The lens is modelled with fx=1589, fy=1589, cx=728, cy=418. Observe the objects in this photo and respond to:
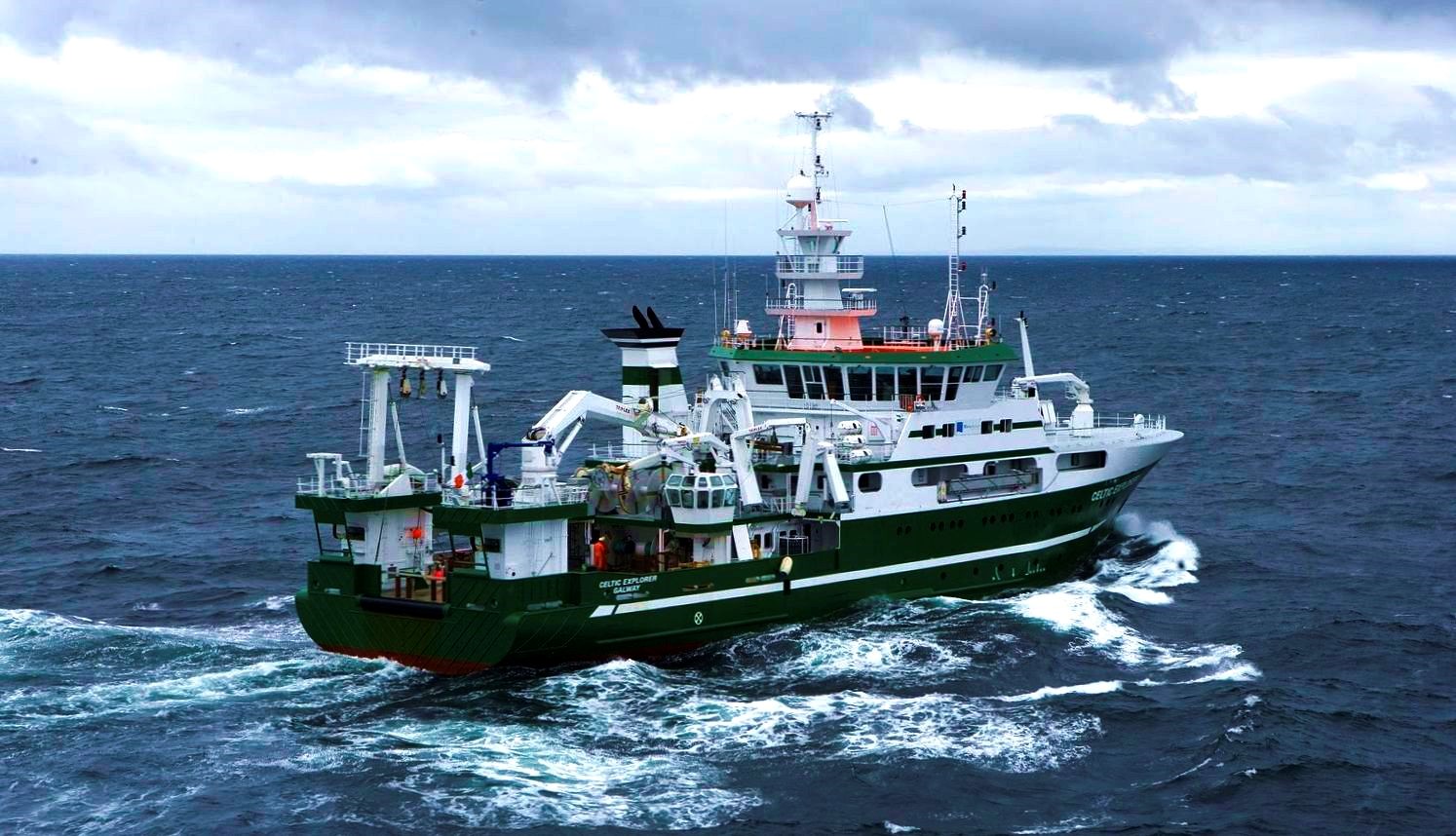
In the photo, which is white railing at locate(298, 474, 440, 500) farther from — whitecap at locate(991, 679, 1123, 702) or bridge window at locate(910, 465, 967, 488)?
whitecap at locate(991, 679, 1123, 702)

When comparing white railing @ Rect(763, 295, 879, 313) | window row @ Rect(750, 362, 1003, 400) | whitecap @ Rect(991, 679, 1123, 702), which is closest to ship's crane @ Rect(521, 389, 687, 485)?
window row @ Rect(750, 362, 1003, 400)

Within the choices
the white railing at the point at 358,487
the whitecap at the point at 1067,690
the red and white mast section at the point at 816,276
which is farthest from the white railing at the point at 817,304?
the whitecap at the point at 1067,690

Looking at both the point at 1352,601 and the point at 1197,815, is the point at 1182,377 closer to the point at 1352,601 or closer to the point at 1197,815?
the point at 1352,601

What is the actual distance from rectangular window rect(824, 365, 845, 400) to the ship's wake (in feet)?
18.1

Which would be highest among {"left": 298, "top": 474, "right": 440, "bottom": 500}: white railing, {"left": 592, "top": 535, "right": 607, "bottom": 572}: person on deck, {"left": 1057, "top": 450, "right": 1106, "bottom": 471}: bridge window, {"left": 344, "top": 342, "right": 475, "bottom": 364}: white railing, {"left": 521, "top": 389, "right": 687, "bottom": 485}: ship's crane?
{"left": 344, "top": 342, "right": 475, "bottom": 364}: white railing

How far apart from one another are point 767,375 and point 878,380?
291 centimetres

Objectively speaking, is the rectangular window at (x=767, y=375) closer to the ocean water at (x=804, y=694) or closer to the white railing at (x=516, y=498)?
the ocean water at (x=804, y=694)

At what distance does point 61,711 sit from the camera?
2944 centimetres

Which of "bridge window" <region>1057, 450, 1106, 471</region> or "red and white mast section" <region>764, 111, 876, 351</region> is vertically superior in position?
"red and white mast section" <region>764, 111, 876, 351</region>

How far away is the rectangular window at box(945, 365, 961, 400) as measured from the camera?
1537 inches

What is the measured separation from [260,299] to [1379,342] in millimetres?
118738

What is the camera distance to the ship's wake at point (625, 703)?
2647 cm

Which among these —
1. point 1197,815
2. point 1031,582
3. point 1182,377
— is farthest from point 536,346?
point 1197,815

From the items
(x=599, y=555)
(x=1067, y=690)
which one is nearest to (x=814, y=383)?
(x=599, y=555)
